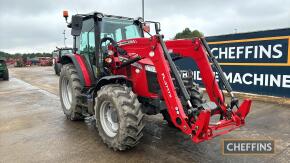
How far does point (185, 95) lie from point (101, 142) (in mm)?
1901

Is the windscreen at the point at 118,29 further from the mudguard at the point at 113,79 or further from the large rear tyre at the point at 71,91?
the large rear tyre at the point at 71,91

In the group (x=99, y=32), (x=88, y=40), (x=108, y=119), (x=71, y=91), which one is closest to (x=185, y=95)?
(x=108, y=119)

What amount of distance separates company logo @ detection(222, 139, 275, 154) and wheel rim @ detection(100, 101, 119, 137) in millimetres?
1853

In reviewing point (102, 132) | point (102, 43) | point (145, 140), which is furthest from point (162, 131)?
point (102, 43)

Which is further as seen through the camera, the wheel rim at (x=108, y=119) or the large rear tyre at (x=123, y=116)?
the wheel rim at (x=108, y=119)

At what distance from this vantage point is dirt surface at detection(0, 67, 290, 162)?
12.1ft

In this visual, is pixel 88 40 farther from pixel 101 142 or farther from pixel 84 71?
pixel 101 142

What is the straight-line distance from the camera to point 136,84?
4336mm

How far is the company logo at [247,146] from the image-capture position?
384 cm

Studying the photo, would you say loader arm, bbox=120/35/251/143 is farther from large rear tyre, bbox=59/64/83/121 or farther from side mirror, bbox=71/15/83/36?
large rear tyre, bbox=59/64/83/121

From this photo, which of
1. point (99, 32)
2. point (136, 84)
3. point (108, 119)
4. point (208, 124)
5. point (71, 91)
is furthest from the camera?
point (71, 91)

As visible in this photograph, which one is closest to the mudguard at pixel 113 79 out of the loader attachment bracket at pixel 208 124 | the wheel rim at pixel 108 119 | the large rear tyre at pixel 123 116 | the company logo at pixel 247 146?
the large rear tyre at pixel 123 116

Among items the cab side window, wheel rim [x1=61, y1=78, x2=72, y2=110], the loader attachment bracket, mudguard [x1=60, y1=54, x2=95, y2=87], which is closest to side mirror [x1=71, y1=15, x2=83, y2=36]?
the cab side window

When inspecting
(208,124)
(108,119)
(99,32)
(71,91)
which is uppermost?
(99,32)
